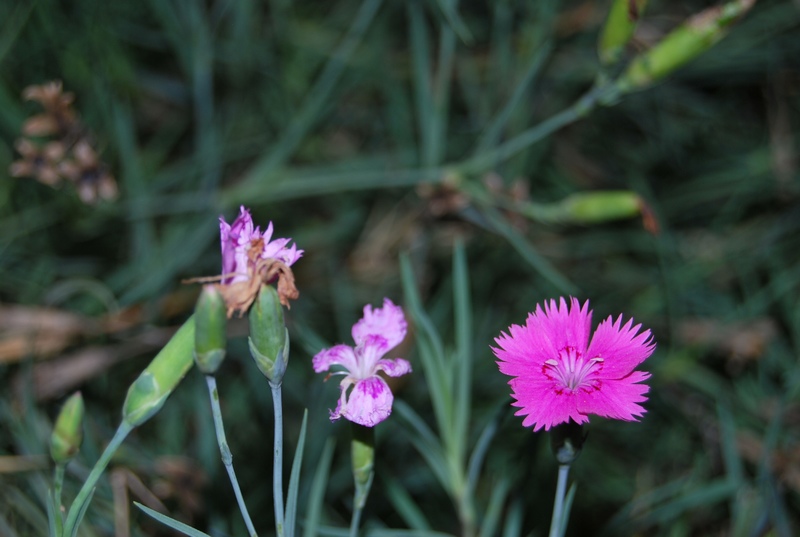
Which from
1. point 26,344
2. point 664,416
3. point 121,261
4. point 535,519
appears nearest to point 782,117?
point 664,416

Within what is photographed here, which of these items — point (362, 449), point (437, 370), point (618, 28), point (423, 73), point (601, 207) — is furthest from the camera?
point (423, 73)

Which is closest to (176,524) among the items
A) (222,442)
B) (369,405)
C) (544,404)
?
(222,442)

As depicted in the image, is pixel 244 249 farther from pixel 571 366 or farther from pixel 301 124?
pixel 301 124

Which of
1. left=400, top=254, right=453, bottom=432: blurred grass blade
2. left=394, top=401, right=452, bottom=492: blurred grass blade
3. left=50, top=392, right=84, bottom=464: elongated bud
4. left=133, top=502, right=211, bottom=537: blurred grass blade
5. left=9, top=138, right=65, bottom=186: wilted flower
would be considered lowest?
left=133, top=502, right=211, bottom=537: blurred grass blade

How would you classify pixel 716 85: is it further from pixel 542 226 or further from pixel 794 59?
pixel 542 226

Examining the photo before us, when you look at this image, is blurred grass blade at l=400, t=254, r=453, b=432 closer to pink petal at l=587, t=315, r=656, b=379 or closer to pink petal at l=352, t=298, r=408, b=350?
pink petal at l=352, t=298, r=408, b=350

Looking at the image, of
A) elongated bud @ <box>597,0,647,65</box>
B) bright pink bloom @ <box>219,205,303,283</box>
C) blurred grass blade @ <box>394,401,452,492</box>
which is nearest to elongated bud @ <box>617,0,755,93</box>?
elongated bud @ <box>597,0,647,65</box>
